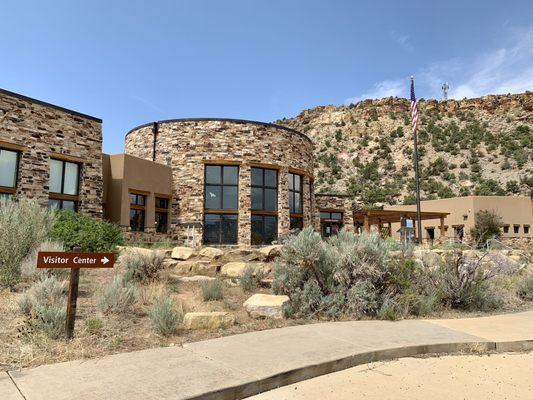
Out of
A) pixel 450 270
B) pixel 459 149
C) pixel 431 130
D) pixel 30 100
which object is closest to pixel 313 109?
pixel 431 130

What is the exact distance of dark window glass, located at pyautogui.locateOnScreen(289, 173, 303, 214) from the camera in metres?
23.8

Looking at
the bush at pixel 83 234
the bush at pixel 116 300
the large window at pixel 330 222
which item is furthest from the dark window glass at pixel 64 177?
the large window at pixel 330 222

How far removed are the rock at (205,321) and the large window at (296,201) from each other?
16814 mm

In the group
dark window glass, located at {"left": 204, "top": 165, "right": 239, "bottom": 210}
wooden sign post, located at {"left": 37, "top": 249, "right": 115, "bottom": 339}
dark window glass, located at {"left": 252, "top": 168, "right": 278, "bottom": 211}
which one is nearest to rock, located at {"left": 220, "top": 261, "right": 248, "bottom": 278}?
wooden sign post, located at {"left": 37, "top": 249, "right": 115, "bottom": 339}

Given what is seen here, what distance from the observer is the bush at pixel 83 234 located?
12586 mm

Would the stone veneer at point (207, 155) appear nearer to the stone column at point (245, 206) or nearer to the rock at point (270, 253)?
the stone column at point (245, 206)

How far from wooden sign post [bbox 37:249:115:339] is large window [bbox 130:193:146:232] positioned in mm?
14359

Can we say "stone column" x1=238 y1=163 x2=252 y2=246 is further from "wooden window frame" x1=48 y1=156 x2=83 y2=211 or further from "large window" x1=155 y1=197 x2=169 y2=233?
"wooden window frame" x1=48 y1=156 x2=83 y2=211

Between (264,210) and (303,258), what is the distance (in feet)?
45.7

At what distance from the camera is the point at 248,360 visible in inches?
202

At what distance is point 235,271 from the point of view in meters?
12.1

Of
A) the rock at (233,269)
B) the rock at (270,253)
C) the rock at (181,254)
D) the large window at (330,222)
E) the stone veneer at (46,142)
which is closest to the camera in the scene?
the rock at (233,269)

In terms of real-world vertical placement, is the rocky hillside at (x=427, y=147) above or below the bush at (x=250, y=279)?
above

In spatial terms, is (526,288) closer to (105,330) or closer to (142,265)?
(142,265)
